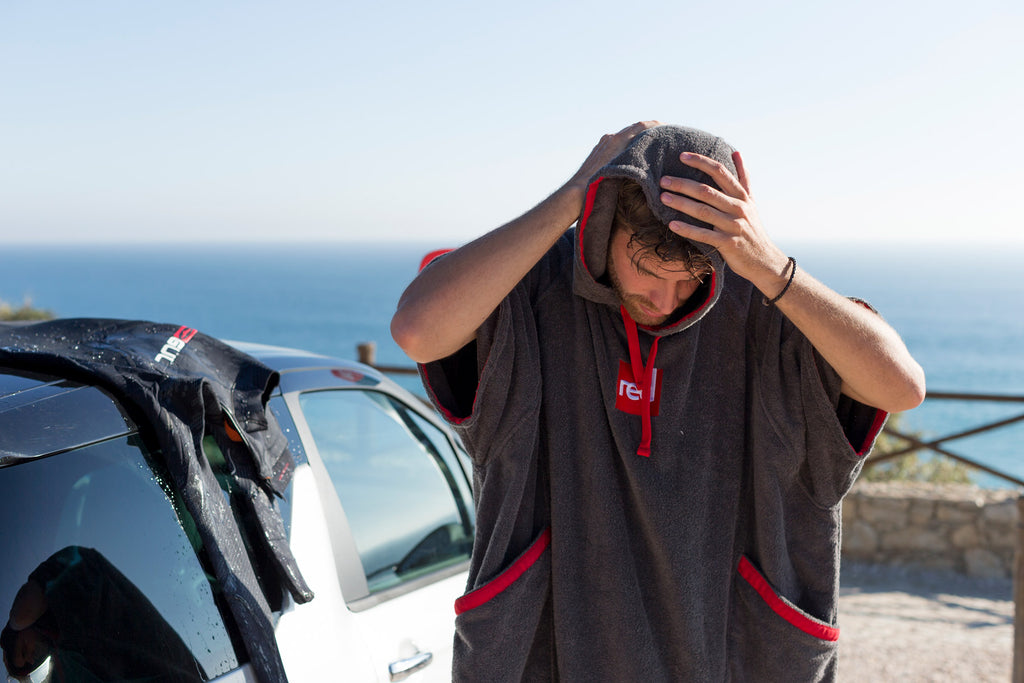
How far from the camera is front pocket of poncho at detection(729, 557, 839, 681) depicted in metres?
1.63

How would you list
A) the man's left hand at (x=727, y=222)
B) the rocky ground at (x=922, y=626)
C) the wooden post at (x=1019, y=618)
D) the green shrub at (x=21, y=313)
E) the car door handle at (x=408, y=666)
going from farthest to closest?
the green shrub at (x=21, y=313), the rocky ground at (x=922, y=626), the wooden post at (x=1019, y=618), the car door handle at (x=408, y=666), the man's left hand at (x=727, y=222)

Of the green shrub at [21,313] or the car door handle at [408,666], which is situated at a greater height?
the car door handle at [408,666]

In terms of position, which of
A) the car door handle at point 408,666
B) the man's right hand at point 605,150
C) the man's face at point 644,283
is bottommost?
the car door handle at point 408,666

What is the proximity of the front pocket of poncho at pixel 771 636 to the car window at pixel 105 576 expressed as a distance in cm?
106

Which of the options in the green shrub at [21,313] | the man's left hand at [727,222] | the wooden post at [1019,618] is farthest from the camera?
the green shrub at [21,313]

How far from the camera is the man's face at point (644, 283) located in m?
1.59

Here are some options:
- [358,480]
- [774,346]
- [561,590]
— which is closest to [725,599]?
[561,590]

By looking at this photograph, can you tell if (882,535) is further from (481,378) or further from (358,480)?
(481,378)

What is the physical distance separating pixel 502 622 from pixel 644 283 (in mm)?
702

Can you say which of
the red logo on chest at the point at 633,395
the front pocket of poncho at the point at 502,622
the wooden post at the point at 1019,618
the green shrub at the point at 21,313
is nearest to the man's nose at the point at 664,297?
the red logo on chest at the point at 633,395

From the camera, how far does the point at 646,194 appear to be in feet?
4.79

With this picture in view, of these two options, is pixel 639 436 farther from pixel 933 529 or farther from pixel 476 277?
pixel 933 529

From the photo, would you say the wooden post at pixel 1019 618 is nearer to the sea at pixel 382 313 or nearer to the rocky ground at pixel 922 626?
the rocky ground at pixel 922 626

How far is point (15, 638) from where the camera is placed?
56.8 inches
